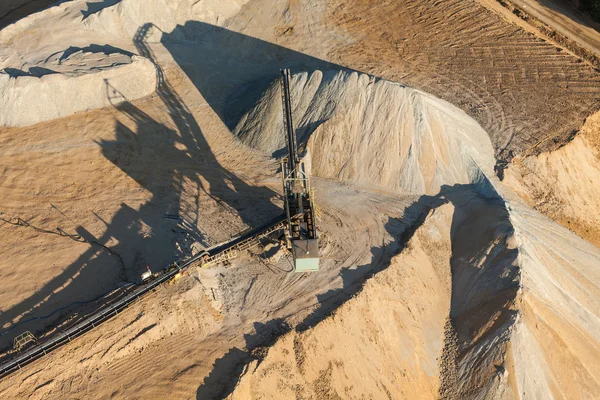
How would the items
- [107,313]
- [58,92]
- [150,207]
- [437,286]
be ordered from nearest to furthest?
[107,313], [437,286], [150,207], [58,92]

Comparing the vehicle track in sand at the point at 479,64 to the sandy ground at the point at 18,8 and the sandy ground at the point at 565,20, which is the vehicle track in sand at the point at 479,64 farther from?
the sandy ground at the point at 18,8

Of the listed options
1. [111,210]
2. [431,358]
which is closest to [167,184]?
[111,210]

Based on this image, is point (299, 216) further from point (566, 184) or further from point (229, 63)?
point (229, 63)

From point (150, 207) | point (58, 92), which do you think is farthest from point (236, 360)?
point (58, 92)

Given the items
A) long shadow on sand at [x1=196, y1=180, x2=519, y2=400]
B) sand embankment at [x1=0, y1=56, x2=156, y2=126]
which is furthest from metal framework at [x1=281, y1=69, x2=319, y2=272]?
sand embankment at [x1=0, y1=56, x2=156, y2=126]

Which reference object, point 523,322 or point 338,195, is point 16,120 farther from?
point 523,322
